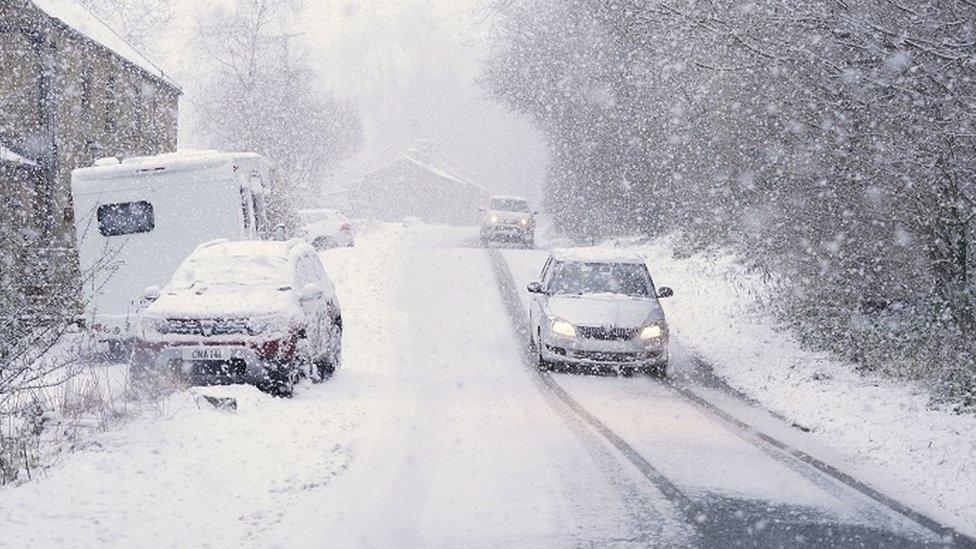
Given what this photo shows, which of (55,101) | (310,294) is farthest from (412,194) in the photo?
(310,294)

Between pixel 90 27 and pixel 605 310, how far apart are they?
23687mm

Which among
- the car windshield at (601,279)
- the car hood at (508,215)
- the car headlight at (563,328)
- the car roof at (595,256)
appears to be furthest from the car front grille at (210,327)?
the car hood at (508,215)

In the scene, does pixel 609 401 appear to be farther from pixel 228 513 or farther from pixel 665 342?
pixel 228 513

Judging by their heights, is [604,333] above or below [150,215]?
below

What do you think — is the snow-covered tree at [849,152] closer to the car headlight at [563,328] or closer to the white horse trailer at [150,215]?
the car headlight at [563,328]

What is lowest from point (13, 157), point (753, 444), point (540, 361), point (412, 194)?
point (753, 444)

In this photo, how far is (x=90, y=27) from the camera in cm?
3091

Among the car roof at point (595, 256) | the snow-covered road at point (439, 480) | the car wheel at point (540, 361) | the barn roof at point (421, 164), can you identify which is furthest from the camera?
the barn roof at point (421, 164)

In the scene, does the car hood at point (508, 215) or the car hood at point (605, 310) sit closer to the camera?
the car hood at point (605, 310)

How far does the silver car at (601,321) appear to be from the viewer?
45.3ft

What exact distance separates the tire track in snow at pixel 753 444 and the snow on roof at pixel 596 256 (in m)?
2.25

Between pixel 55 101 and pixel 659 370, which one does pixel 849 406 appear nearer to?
pixel 659 370

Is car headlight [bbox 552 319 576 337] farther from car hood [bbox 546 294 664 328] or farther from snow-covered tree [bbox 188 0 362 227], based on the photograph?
snow-covered tree [bbox 188 0 362 227]

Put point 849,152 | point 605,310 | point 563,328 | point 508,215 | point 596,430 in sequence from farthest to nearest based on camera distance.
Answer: point 508,215 → point 605,310 → point 563,328 → point 849,152 → point 596,430
